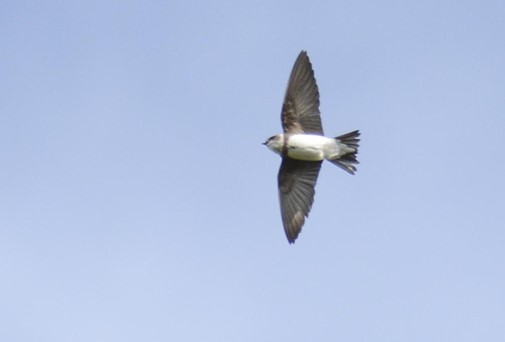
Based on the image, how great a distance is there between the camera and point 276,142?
43.8 ft

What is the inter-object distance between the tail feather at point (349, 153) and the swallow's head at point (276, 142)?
65 cm

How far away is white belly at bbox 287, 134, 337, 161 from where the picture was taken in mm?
13078

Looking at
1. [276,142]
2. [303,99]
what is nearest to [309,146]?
[276,142]

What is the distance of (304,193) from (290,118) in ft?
2.65

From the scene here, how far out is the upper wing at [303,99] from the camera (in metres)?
13.3

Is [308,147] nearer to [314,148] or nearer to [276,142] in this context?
[314,148]

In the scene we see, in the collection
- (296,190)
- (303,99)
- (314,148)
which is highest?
(303,99)

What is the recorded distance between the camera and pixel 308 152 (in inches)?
520

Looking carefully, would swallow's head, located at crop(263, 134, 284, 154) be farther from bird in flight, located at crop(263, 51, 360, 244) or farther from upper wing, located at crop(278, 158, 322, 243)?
upper wing, located at crop(278, 158, 322, 243)

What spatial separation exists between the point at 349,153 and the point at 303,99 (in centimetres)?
82

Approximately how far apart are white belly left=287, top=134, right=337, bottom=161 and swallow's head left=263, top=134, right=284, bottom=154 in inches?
3.8

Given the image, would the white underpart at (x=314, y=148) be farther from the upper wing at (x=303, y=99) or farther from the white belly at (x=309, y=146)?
the upper wing at (x=303, y=99)

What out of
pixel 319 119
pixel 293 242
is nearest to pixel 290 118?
pixel 319 119

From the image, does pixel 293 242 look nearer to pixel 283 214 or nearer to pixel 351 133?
pixel 283 214
